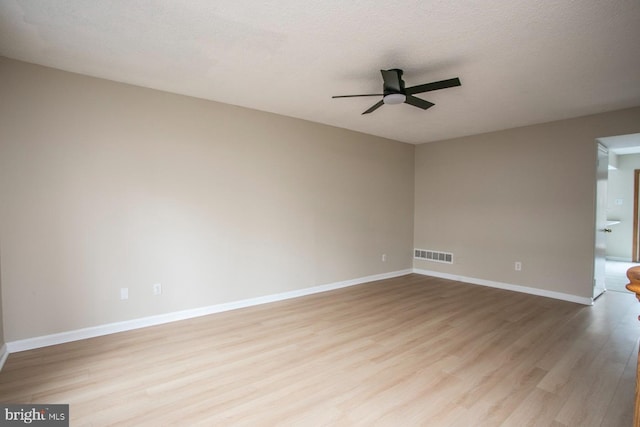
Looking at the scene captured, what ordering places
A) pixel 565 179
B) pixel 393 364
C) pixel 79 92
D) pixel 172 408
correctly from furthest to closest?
pixel 565 179 → pixel 79 92 → pixel 393 364 → pixel 172 408

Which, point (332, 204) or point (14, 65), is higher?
point (14, 65)

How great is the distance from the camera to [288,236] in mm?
4406

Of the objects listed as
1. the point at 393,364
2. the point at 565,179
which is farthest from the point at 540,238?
the point at 393,364

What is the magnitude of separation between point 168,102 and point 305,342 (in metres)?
3.01

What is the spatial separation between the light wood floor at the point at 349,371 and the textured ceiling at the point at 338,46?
2.60 m

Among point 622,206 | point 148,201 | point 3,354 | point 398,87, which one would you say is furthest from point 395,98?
point 622,206

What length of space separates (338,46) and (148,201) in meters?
2.52

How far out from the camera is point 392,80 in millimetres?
2652

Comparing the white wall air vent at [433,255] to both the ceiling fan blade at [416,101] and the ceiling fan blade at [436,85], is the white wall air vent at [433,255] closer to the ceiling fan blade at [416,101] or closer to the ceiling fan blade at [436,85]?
the ceiling fan blade at [416,101]

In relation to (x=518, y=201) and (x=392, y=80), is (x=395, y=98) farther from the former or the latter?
(x=518, y=201)

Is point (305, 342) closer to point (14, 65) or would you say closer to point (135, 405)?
point (135, 405)

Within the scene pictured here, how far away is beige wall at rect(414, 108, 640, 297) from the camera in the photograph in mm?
4230

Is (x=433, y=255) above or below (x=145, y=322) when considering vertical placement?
above

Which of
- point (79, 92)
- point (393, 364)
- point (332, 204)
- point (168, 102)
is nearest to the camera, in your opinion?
point (393, 364)
